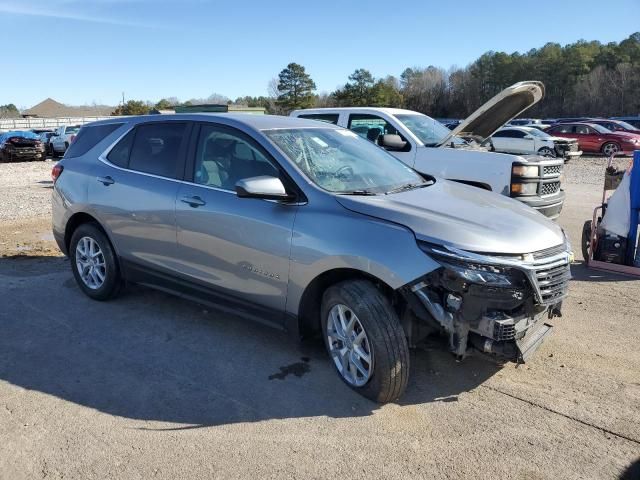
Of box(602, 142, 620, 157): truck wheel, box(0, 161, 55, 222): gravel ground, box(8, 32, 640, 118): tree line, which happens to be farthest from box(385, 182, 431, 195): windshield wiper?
box(8, 32, 640, 118): tree line

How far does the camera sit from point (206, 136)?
4.55 meters

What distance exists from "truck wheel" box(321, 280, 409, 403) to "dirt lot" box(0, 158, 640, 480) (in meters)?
0.14

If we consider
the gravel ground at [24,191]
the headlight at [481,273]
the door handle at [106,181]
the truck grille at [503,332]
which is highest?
the door handle at [106,181]

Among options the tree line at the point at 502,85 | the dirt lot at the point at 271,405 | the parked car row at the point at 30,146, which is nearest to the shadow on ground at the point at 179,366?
the dirt lot at the point at 271,405

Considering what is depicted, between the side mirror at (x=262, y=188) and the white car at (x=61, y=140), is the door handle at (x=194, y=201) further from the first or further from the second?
the white car at (x=61, y=140)

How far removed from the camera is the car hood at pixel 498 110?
299 inches

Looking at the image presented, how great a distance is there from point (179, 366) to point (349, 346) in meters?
1.34

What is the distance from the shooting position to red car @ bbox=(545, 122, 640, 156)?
25.5 metres

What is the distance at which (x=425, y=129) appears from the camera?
8711 millimetres

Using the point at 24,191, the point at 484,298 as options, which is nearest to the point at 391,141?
the point at 484,298

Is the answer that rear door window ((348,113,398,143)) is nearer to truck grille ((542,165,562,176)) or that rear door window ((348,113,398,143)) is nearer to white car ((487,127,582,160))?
truck grille ((542,165,562,176))

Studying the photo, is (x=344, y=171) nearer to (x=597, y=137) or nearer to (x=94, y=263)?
(x=94, y=263)

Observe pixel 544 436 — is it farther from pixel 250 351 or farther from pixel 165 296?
pixel 165 296

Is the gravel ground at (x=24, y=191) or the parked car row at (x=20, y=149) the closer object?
the gravel ground at (x=24, y=191)
